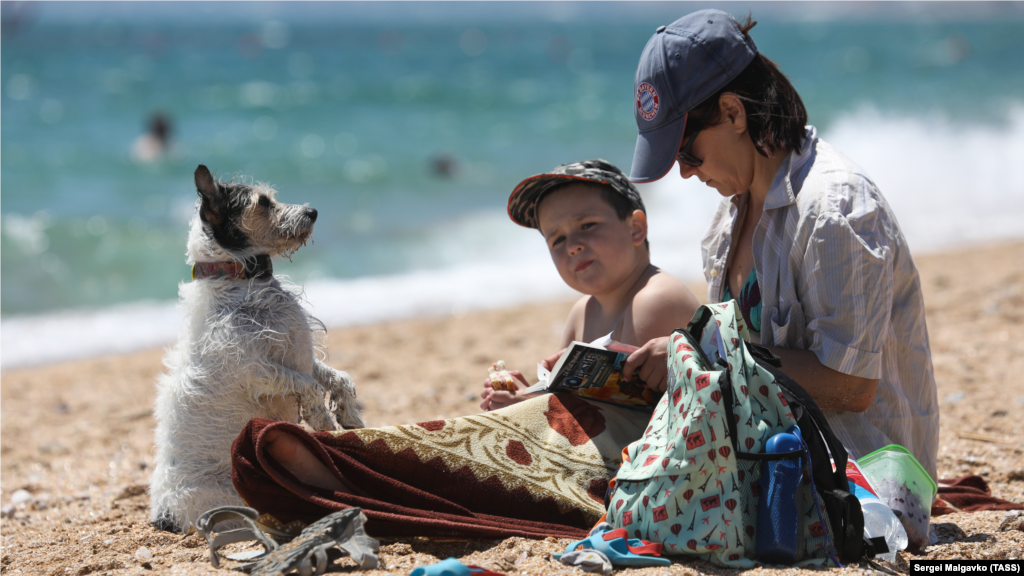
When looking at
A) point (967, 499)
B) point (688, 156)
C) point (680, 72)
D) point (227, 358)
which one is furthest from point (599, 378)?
point (967, 499)

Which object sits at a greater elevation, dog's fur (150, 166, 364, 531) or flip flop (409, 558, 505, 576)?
dog's fur (150, 166, 364, 531)

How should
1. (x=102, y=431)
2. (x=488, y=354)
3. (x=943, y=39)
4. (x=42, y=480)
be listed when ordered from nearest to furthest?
1. (x=42, y=480)
2. (x=102, y=431)
3. (x=488, y=354)
4. (x=943, y=39)

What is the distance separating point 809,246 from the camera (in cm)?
248

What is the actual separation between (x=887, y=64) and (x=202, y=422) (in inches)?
1328

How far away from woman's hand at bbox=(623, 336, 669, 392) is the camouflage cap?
2.74ft

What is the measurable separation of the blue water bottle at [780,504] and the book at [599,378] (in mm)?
629

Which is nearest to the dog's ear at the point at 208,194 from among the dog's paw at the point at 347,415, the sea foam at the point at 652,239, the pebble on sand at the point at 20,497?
the dog's paw at the point at 347,415

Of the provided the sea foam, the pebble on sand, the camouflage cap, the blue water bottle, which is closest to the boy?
the camouflage cap

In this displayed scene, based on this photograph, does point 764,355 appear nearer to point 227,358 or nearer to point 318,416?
point 318,416

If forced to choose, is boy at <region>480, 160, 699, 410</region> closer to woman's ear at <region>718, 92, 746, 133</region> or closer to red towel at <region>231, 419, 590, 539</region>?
red towel at <region>231, 419, 590, 539</region>

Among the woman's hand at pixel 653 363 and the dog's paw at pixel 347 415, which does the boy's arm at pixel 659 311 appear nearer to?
the woman's hand at pixel 653 363

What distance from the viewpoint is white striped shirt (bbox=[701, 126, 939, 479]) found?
7.97ft

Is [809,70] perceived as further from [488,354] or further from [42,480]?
[42,480]

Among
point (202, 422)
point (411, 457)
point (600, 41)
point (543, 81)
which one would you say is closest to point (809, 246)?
point (411, 457)
